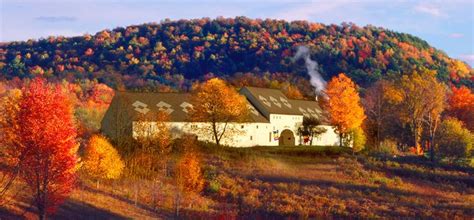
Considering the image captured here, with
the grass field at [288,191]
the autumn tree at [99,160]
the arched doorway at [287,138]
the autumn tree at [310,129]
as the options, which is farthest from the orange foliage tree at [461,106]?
the autumn tree at [99,160]

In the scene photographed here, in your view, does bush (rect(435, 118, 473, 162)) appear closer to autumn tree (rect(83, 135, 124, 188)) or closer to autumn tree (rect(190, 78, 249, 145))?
autumn tree (rect(190, 78, 249, 145))

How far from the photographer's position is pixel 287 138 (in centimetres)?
7825

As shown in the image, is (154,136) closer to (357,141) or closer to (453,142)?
(357,141)

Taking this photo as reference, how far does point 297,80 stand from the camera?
530ft

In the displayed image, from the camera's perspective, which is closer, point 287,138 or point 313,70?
point 287,138

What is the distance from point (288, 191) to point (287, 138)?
3053 centimetres

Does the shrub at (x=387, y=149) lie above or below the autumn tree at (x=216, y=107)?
below

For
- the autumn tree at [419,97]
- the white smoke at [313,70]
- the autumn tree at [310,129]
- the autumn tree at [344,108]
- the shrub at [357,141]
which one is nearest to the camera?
the shrub at [357,141]

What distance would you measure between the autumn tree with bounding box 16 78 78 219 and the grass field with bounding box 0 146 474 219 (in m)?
Result: 6.83

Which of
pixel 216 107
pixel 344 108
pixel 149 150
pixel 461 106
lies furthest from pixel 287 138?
pixel 461 106

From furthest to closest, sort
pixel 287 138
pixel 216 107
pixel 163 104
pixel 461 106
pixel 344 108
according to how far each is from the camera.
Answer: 1. pixel 461 106
2. pixel 287 138
3. pixel 344 108
4. pixel 163 104
5. pixel 216 107

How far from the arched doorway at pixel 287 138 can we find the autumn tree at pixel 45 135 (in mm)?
51503

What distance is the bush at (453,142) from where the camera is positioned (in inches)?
2660

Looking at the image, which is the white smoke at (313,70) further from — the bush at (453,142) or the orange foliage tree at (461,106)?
the bush at (453,142)
